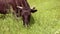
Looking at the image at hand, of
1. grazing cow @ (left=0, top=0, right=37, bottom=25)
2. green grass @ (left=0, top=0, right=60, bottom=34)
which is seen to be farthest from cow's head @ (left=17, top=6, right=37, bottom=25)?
green grass @ (left=0, top=0, right=60, bottom=34)

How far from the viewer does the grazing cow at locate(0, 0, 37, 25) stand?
30.6ft

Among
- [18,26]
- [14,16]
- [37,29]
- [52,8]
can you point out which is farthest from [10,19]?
[52,8]

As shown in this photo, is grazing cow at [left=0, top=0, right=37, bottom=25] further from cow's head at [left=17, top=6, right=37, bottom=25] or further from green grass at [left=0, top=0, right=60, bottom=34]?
green grass at [left=0, top=0, right=60, bottom=34]

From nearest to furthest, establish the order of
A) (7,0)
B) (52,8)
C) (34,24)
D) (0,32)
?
(0,32) → (34,24) → (7,0) → (52,8)

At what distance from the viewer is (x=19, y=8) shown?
9859mm

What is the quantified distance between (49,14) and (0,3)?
2.54 metres

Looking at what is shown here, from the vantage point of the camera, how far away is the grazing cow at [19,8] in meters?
9.32

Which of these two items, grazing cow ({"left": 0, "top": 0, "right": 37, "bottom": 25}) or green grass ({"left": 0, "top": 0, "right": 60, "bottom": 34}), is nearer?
green grass ({"left": 0, "top": 0, "right": 60, "bottom": 34})

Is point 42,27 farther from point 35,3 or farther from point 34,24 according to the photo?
point 35,3

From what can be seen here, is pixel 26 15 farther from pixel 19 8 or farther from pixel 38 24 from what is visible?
pixel 38 24

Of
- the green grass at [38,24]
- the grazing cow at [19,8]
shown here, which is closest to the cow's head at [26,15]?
the grazing cow at [19,8]

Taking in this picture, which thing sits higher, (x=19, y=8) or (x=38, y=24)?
(x=19, y=8)

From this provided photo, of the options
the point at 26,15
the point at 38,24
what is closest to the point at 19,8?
the point at 26,15

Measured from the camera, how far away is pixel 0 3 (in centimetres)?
1081
